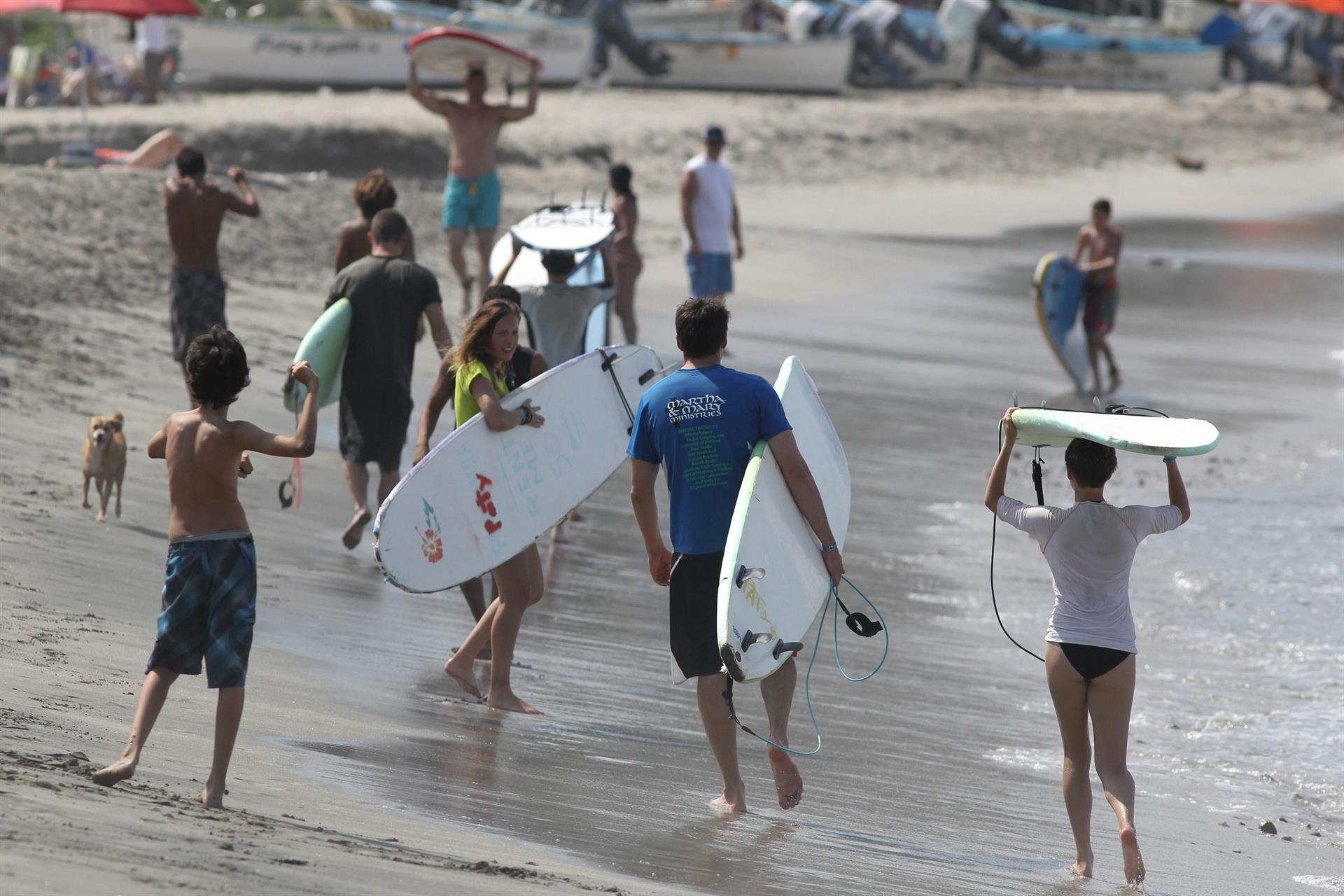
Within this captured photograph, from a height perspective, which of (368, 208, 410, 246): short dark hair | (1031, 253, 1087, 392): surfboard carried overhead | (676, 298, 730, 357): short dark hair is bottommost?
(1031, 253, 1087, 392): surfboard carried overhead

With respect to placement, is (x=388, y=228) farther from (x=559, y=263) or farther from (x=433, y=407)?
(x=559, y=263)

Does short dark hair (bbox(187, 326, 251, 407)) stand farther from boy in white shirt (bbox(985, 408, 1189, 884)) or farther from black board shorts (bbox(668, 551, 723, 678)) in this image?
boy in white shirt (bbox(985, 408, 1189, 884))

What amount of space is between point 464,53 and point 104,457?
18.5 ft

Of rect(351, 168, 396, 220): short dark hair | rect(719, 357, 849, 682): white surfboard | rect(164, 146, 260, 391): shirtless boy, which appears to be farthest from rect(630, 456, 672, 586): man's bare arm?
rect(164, 146, 260, 391): shirtless boy

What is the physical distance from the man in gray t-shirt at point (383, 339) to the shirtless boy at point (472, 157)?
4.23 m

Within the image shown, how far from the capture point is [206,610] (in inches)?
166

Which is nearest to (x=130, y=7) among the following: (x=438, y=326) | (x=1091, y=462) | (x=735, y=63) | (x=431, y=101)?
(x=431, y=101)

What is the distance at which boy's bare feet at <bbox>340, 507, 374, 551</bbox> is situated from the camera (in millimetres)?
7371

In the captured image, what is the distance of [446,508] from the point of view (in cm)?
574

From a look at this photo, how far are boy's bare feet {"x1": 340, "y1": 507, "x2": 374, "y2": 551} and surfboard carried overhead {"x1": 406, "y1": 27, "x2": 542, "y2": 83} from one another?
4808 mm

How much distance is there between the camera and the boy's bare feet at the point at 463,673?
573 centimetres

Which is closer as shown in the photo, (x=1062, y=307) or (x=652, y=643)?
(x=652, y=643)

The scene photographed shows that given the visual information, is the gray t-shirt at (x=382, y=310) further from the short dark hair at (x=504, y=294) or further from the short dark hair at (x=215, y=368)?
the short dark hair at (x=215, y=368)

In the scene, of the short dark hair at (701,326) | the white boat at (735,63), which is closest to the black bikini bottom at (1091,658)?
the short dark hair at (701,326)
